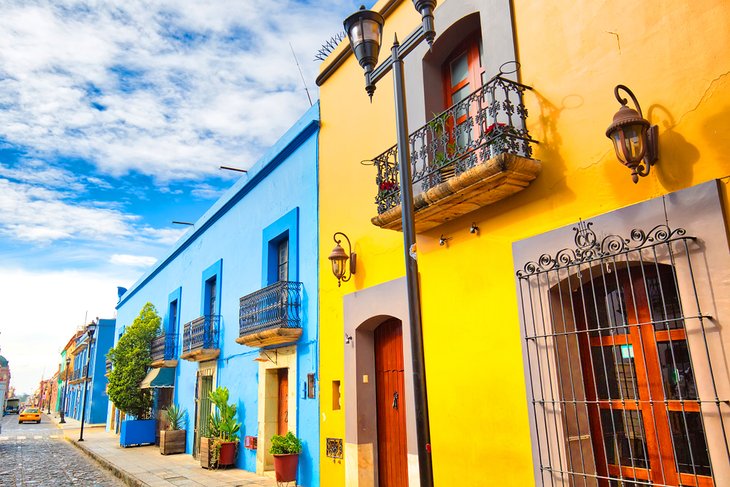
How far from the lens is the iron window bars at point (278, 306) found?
8.98m

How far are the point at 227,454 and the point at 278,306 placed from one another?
3624 millimetres

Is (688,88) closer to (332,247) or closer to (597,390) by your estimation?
(597,390)

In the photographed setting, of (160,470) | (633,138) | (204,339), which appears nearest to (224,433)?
(160,470)

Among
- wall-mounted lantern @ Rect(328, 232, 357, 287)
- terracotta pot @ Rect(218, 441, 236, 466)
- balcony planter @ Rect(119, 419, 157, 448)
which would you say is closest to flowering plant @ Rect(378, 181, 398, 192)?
wall-mounted lantern @ Rect(328, 232, 357, 287)

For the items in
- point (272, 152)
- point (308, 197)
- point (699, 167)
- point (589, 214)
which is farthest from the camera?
point (272, 152)

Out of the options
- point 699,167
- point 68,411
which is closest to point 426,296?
point 699,167

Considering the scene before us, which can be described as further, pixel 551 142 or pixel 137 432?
pixel 137 432

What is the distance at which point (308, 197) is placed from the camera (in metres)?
9.27

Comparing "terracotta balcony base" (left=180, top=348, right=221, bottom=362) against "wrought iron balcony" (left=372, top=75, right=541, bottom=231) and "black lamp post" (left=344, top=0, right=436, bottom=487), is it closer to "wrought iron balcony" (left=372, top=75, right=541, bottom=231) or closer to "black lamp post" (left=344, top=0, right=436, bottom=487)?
"wrought iron balcony" (left=372, top=75, right=541, bottom=231)

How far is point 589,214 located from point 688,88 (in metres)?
1.13

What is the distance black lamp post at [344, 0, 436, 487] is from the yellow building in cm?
94

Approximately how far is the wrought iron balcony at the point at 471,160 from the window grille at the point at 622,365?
783mm

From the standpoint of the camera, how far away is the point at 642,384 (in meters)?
4.15

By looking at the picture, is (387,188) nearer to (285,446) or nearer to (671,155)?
(671,155)
